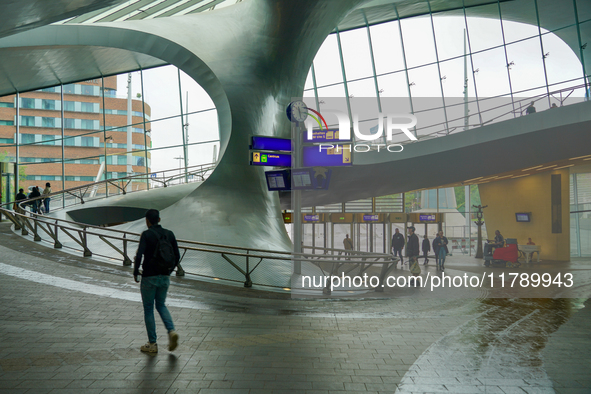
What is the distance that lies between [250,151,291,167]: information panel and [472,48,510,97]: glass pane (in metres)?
17.1

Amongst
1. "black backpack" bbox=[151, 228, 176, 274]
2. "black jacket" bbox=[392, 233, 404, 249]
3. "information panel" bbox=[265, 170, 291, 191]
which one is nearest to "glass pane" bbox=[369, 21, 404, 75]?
"black jacket" bbox=[392, 233, 404, 249]

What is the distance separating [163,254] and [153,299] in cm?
55

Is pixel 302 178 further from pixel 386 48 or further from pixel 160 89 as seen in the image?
pixel 386 48

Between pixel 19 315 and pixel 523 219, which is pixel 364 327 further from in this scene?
pixel 523 219

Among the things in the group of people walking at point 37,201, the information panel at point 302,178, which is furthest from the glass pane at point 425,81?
the group of people walking at point 37,201

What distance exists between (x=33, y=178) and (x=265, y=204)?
17.8 m

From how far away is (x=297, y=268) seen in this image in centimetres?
1218

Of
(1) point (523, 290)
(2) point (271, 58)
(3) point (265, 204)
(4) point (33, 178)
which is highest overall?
(2) point (271, 58)

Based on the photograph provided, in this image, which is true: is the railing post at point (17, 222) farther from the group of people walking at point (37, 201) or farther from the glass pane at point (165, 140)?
the glass pane at point (165, 140)

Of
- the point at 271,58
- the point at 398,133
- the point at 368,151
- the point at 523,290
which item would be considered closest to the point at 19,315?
the point at 523,290

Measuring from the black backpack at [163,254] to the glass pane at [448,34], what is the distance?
2571 cm

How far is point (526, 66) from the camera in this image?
26.5 m

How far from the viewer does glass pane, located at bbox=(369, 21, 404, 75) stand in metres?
28.2

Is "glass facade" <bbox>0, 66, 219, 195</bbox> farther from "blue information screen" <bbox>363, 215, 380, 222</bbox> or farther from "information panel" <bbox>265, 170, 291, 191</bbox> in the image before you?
"information panel" <bbox>265, 170, 291, 191</bbox>
